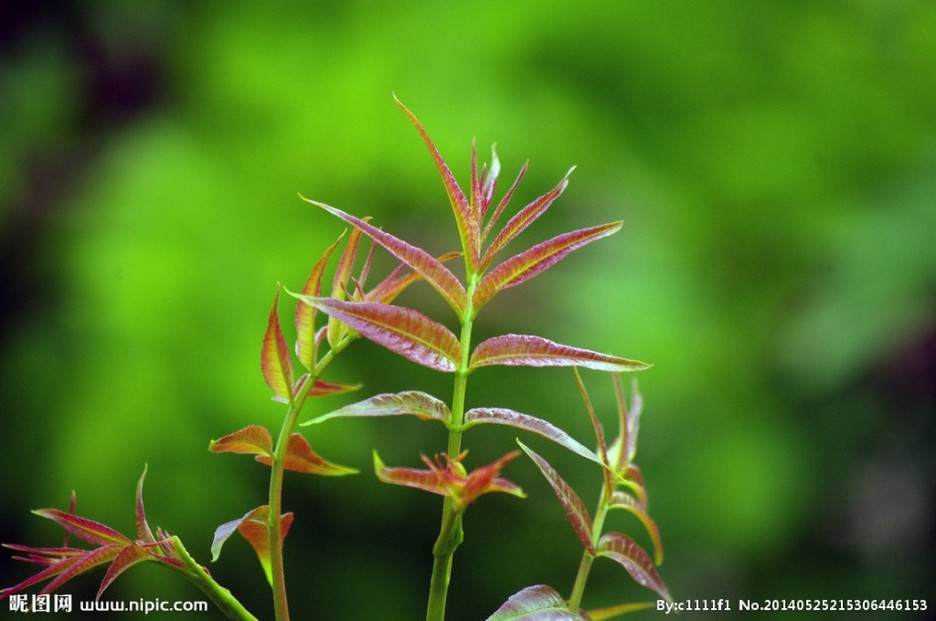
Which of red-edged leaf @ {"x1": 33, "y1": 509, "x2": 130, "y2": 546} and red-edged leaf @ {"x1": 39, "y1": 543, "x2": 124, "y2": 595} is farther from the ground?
red-edged leaf @ {"x1": 33, "y1": 509, "x2": 130, "y2": 546}

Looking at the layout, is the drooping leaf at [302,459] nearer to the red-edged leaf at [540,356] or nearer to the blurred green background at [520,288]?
the red-edged leaf at [540,356]

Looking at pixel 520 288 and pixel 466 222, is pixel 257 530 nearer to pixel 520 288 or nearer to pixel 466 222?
pixel 466 222

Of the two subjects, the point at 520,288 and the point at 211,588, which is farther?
the point at 520,288

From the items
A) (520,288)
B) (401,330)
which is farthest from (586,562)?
(520,288)

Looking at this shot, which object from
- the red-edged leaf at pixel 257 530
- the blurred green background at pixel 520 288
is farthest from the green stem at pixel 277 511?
the blurred green background at pixel 520 288

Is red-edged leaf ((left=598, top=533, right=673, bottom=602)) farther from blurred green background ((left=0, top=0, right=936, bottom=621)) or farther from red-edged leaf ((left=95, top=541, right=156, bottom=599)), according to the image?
blurred green background ((left=0, top=0, right=936, bottom=621))

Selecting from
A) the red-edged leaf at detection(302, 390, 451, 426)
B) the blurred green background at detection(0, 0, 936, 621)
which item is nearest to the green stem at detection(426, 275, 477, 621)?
the red-edged leaf at detection(302, 390, 451, 426)
